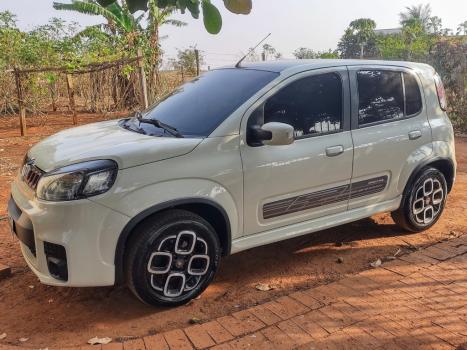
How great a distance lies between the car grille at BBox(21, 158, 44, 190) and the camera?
10.2 feet

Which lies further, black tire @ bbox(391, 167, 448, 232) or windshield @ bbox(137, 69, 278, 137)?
black tire @ bbox(391, 167, 448, 232)

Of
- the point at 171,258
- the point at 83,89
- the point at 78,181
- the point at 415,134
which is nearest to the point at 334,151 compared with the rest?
the point at 415,134

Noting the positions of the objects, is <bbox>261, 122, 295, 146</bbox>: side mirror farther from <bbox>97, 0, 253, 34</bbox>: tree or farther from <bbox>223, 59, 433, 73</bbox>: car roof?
<bbox>97, 0, 253, 34</bbox>: tree

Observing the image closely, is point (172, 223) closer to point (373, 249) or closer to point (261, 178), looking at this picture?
point (261, 178)

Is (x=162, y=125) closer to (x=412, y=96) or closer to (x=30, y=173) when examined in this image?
(x=30, y=173)

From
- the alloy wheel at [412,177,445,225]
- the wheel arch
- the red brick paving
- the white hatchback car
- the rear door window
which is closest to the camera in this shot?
the red brick paving

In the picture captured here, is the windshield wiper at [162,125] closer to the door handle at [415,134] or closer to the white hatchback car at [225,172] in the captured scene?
the white hatchback car at [225,172]

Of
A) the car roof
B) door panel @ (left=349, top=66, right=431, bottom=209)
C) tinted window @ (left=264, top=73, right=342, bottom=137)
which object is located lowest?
door panel @ (left=349, top=66, right=431, bottom=209)

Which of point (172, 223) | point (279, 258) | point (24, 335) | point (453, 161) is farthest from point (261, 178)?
point (453, 161)

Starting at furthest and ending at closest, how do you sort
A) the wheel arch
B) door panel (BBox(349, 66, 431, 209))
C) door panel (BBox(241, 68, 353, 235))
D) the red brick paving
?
the wheel arch, door panel (BBox(349, 66, 431, 209)), door panel (BBox(241, 68, 353, 235)), the red brick paving

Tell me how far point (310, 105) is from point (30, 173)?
2.22 meters

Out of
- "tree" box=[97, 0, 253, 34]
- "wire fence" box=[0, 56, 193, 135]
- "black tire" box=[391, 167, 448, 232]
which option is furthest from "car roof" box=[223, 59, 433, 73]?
"wire fence" box=[0, 56, 193, 135]

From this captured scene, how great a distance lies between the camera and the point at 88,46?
17.4 m

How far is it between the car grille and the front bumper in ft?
0.47
